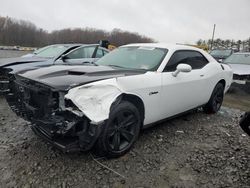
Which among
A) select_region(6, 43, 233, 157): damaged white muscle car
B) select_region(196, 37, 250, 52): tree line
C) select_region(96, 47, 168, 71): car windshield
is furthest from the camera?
select_region(196, 37, 250, 52): tree line

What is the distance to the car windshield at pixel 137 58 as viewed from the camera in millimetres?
3711

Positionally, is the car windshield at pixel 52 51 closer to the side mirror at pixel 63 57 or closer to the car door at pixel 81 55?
the car door at pixel 81 55

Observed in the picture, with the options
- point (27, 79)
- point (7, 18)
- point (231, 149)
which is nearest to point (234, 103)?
point (231, 149)

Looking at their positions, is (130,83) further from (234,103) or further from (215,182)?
(234,103)

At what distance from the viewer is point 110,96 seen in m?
2.67

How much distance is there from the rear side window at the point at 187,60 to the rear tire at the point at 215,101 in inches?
29.3

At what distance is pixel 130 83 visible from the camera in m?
3.03

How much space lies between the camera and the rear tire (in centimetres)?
507

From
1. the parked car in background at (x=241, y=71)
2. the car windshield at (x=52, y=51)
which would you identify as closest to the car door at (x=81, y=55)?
the car windshield at (x=52, y=51)

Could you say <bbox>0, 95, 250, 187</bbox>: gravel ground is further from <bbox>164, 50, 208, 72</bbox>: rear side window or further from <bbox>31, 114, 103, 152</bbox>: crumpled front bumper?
<bbox>164, 50, 208, 72</bbox>: rear side window

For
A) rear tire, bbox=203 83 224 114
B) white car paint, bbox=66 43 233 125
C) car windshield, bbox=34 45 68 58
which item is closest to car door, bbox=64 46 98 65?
car windshield, bbox=34 45 68 58

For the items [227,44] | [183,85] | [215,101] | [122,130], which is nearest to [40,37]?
[227,44]

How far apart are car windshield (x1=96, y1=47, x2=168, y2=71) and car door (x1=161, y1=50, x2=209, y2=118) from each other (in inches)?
7.9

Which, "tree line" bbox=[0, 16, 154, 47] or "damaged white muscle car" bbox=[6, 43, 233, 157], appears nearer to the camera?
"damaged white muscle car" bbox=[6, 43, 233, 157]
